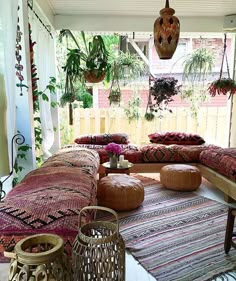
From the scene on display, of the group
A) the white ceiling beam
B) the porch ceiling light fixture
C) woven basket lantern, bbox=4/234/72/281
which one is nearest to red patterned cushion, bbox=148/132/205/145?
the white ceiling beam

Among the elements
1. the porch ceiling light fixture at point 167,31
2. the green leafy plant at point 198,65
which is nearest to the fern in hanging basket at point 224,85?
the green leafy plant at point 198,65

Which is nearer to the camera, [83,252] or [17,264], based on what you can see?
[17,264]

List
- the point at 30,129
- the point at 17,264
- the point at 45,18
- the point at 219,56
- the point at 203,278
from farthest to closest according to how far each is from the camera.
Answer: the point at 219,56 < the point at 45,18 < the point at 30,129 < the point at 203,278 < the point at 17,264

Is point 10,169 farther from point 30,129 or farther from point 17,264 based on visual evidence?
point 17,264

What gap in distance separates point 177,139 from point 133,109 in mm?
1076

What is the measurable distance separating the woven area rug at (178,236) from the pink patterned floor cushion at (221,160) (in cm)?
41

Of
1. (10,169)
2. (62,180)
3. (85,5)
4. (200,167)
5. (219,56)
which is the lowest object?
(200,167)

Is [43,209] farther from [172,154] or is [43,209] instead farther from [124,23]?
[124,23]

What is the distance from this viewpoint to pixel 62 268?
38.2 inches

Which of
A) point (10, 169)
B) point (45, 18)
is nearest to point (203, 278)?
point (10, 169)

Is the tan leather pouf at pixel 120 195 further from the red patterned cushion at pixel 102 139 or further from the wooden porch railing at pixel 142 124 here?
the wooden porch railing at pixel 142 124

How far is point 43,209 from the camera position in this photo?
1.73 meters

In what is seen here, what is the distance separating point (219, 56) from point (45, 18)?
3.68m

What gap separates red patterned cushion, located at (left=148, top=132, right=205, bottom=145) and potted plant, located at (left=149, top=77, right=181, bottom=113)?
1.90 ft
